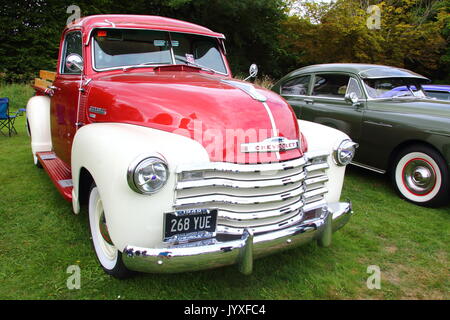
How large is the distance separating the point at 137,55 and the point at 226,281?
2153 millimetres

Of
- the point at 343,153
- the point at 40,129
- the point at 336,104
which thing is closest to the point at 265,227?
the point at 343,153

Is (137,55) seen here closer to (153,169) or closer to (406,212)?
(153,169)

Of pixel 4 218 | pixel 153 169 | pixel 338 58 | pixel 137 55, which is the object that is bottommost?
pixel 4 218

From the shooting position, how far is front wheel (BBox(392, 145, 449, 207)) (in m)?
4.00

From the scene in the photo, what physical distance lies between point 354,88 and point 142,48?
3154mm

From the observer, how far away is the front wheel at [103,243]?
7.72ft

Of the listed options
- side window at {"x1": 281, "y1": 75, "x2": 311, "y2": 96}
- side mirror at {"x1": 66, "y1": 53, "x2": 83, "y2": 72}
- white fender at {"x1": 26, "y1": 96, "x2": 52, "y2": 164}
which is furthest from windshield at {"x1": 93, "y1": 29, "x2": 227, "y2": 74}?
side window at {"x1": 281, "y1": 75, "x2": 311, "y2": 96}

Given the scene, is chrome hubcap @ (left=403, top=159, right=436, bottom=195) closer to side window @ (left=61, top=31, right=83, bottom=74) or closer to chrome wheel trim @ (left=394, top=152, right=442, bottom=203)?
chrome wheel trim @ (left=394, top=152, right=442, bottom=203)

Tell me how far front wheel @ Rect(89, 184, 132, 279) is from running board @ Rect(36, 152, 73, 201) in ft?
1.63

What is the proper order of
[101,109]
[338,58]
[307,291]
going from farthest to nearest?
[338,58], [101,109], [307,291]

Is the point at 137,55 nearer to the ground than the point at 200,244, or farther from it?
farther from it

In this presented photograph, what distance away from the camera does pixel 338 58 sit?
44.3 feet

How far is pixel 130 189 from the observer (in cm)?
195

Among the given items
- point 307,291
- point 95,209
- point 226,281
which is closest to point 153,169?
point 95,209
